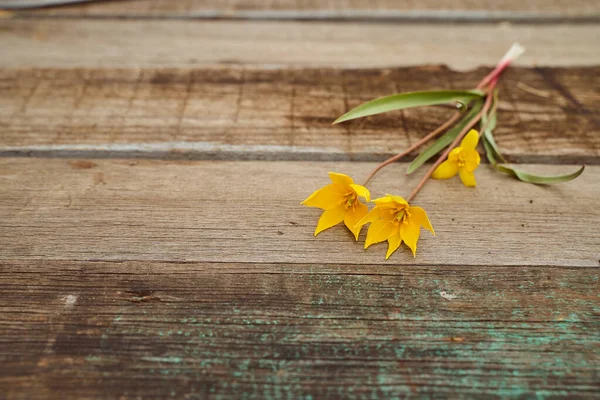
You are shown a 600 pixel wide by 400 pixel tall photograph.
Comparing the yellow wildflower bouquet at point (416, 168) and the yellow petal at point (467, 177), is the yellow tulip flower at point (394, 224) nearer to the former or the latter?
the yellow wildflower bouquet at point (416, 168)

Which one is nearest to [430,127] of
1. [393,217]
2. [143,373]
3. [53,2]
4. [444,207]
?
[444,207]

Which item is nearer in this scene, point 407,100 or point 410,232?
point 410,232

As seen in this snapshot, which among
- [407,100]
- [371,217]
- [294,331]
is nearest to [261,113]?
[407,100]

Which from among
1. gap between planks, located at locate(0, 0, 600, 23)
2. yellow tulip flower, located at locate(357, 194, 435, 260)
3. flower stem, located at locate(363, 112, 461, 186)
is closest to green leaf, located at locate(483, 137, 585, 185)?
flower stem, located at locate(363, 112, 461, 186)

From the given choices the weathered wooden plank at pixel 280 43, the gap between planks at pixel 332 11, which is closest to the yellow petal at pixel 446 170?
the weathered wooden plank at pixel 280 43

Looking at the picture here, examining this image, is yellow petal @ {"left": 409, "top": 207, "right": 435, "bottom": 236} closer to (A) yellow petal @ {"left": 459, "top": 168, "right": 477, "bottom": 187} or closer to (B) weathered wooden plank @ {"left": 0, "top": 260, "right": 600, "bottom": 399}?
(B) weathered wooden plank @ {"left": 0, "top": 260, "right": 600, "bottom": 399}

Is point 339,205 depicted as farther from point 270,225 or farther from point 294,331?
point 294,331
